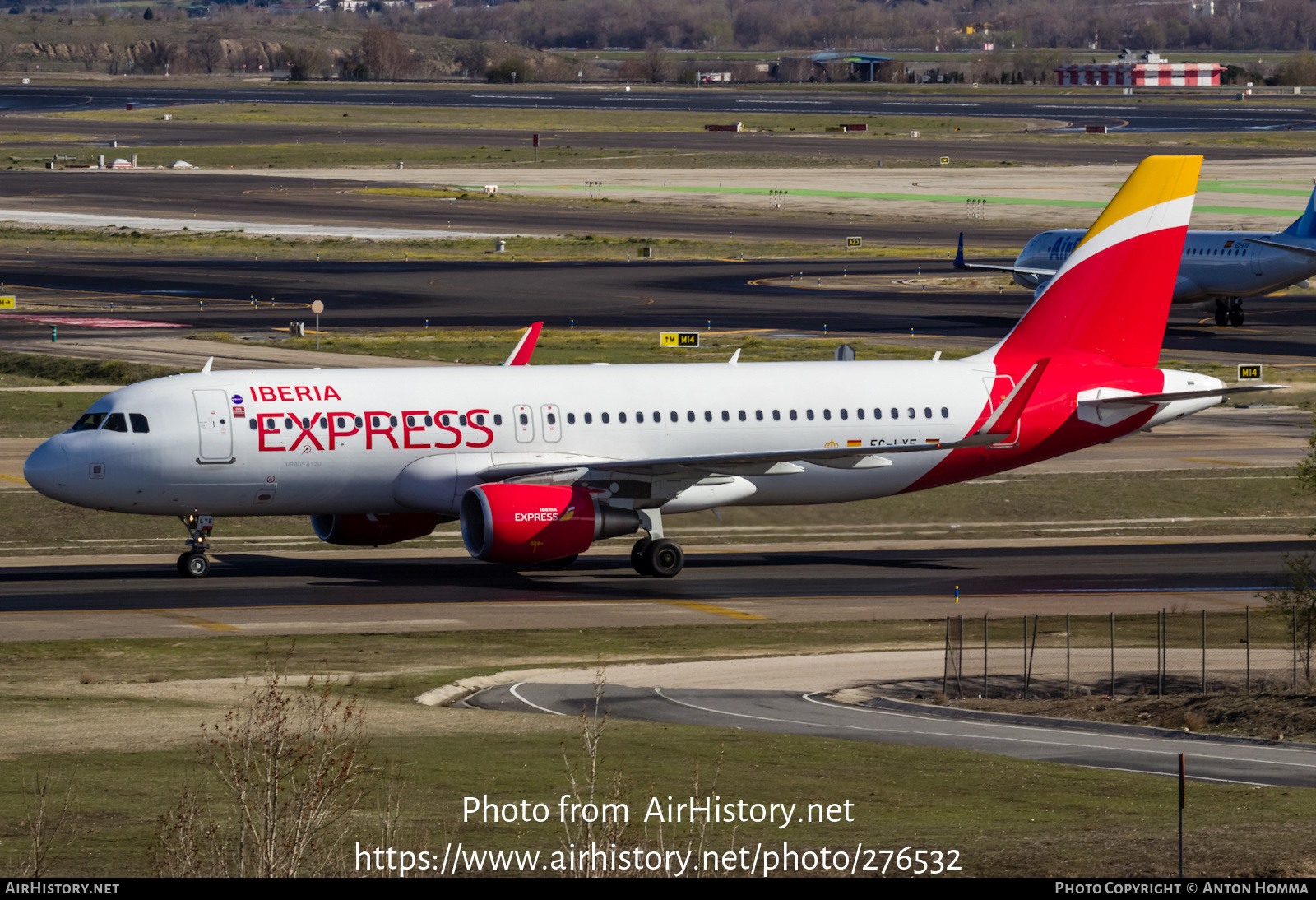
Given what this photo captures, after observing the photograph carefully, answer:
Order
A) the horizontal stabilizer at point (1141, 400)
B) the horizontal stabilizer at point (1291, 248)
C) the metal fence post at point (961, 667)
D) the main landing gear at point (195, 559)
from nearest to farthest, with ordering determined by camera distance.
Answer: the metal fence post at point (961, 667) < the main landing gear at point (195, 559) < the horizontal stabilizer at point (1141, 400) < the horizontal stabilizer at point (1291, 248)

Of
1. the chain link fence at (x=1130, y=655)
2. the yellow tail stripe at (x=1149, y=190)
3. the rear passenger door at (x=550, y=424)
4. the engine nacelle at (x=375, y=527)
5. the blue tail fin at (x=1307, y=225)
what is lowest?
the chain link fence at (x=1130, y=655)

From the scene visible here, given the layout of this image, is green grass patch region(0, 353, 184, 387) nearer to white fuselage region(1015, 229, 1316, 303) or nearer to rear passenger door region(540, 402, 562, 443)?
rear passenger door region(540, 402, 562, 443)

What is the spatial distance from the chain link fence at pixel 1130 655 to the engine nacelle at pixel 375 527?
13300 millimetres

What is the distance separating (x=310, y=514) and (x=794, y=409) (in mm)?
12004

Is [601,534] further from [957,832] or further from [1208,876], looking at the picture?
[1208,876]

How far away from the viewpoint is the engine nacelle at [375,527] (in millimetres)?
46688

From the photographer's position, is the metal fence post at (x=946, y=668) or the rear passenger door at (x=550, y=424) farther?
the rear passenger door at (x=550, y=424)

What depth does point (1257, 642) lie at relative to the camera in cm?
4144

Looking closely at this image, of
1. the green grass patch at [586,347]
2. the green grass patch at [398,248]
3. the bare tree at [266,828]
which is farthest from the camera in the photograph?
the green grass patch at [398,248]

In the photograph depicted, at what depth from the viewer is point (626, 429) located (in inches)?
1834

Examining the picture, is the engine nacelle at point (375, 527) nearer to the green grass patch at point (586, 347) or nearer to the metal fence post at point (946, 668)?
the metal fence post at point (946, 668)

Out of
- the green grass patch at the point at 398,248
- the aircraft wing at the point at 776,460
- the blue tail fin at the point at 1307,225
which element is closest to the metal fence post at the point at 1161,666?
the aircraft wing at the point at 776,460

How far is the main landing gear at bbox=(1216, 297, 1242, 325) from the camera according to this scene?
98.6 meters

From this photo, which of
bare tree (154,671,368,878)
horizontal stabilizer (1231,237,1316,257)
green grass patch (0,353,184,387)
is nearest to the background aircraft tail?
bare tree (154,671,368,878)
